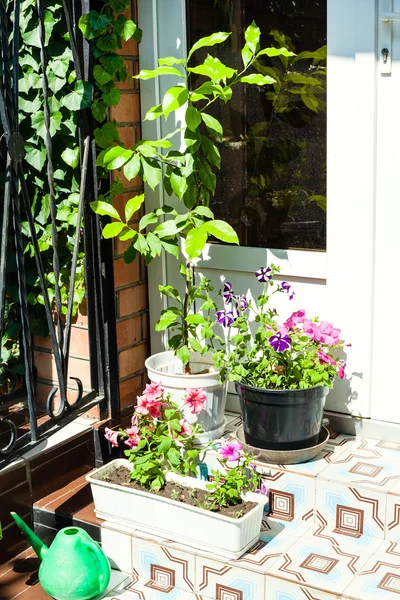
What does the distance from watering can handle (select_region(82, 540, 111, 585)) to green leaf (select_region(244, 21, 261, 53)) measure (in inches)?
60.7

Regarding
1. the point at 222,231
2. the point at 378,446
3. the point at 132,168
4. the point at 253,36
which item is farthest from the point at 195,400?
the point at 253,36

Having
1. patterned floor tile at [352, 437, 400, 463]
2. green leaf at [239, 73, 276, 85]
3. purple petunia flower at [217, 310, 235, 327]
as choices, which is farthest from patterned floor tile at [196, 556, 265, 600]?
green leaf at [239, 73, 276, 85]

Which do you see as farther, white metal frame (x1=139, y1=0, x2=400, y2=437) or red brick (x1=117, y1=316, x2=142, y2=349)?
red brick (x1=117, y1=316, x2=142, y2=349)

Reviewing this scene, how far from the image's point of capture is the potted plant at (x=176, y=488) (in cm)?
240

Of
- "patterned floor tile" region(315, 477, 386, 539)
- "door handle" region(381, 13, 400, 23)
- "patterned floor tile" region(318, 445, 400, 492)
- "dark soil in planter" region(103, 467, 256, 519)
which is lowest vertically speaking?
"patterned floor tile" region(315, 477, 386, 539)

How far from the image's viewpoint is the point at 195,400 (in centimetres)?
260

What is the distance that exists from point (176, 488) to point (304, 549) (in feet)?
1.35

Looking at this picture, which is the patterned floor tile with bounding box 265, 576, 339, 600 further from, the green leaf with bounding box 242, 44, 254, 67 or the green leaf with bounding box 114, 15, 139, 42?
the green leaf with bounding box 114, 15, 139, 42

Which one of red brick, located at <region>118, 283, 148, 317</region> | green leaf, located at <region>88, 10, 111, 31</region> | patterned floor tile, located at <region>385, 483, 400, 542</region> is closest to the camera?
patterned floor tile, located at <region>385, 483, 400, 542</region>

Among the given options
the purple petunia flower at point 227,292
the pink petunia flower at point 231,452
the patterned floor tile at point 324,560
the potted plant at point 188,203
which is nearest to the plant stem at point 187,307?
the potted plant at point 188,203

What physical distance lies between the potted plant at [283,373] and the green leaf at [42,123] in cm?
76

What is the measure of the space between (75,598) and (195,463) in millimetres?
536

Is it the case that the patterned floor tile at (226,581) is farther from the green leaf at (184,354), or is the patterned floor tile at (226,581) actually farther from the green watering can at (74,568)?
the green leaf at (184,354)

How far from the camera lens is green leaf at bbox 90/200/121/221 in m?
2.76
